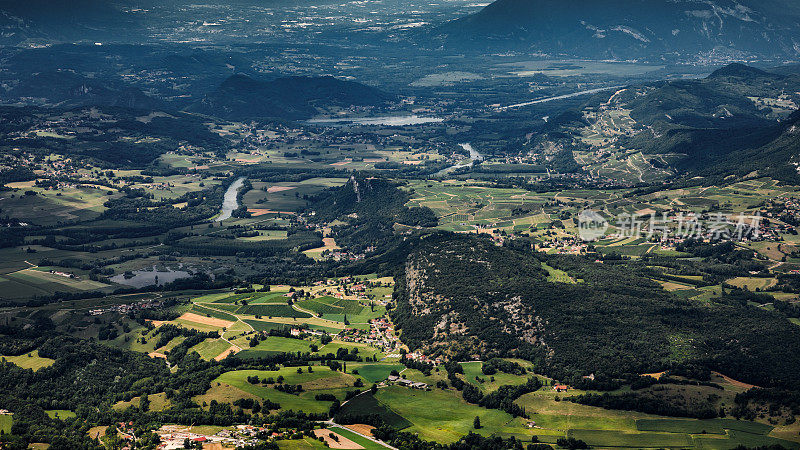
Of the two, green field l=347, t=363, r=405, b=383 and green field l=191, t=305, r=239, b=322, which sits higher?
green field l=347, t=363, r=405, b=383

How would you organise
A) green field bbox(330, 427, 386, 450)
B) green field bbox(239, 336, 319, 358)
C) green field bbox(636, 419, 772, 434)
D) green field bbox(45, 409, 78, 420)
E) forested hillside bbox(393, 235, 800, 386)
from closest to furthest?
green field bbox(636, 419, 772, 434) < green field bbox(330, 427, 386, 450) < green field bbox(45, 409, 78, 420) < forested hillside bbox(393, 235, 800, 386) < green field bbox(239, 336, 319, 358)

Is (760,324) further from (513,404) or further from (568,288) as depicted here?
(513,404)

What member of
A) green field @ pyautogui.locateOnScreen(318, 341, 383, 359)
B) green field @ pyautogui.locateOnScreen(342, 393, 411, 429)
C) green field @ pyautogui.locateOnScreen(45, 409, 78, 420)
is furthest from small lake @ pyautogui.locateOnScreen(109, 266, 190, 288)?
green field @ pyautogui.locateOnScreen(342, 393, 411, 429)

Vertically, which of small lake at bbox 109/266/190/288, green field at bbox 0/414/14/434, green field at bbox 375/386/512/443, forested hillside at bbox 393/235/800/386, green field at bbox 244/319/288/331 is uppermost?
forested hillside at bbox 393/235/800/386

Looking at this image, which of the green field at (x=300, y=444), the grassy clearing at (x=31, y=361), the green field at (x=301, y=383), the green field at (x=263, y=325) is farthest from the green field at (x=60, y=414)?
the green field at (x=263, y=325)

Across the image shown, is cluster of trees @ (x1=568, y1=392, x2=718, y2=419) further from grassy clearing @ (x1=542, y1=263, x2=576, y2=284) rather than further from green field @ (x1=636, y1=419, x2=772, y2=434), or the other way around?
grassy clearing @ (x1=542, y1=263, x2=576, y2=284)

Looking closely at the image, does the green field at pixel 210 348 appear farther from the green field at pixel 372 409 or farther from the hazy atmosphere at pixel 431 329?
the green field at pixel 372 409

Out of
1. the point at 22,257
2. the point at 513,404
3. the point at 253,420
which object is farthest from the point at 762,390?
the point at 22,257
